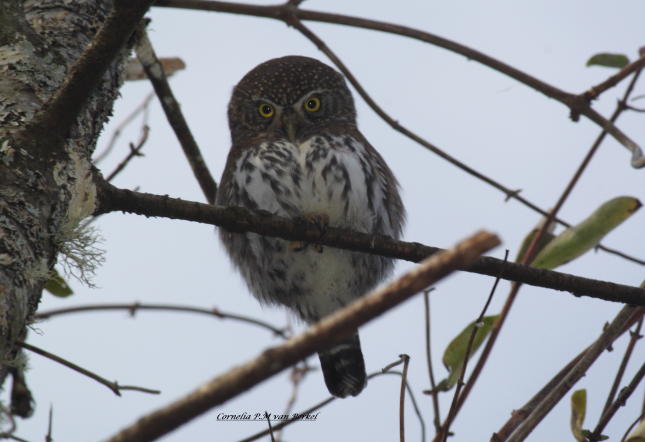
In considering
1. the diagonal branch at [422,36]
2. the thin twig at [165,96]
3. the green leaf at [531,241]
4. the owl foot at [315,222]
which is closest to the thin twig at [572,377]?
the green leaf at [531,241]

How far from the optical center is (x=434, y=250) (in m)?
2.79

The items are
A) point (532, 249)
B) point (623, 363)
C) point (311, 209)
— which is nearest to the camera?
point (623, 363)

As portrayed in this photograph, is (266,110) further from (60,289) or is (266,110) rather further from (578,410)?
(578,410)

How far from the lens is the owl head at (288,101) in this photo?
182 inches

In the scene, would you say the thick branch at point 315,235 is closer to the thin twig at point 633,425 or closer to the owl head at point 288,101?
the thin twig at point 633,425

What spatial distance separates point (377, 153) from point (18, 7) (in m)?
2.30

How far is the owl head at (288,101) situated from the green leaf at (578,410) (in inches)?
83.0

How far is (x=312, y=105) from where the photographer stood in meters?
4.76

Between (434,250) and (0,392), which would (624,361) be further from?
(0,392)

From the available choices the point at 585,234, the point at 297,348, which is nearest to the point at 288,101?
the point at 585,234

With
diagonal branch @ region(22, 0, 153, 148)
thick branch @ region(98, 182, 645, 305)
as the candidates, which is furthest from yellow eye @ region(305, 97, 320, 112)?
diagonal branch @ region(22, 0, 153, 148)

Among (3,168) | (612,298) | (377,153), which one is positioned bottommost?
(612,298)

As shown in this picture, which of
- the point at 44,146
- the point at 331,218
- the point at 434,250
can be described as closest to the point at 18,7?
the point at 44,146

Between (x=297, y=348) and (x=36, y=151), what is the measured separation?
1399 millimetres
